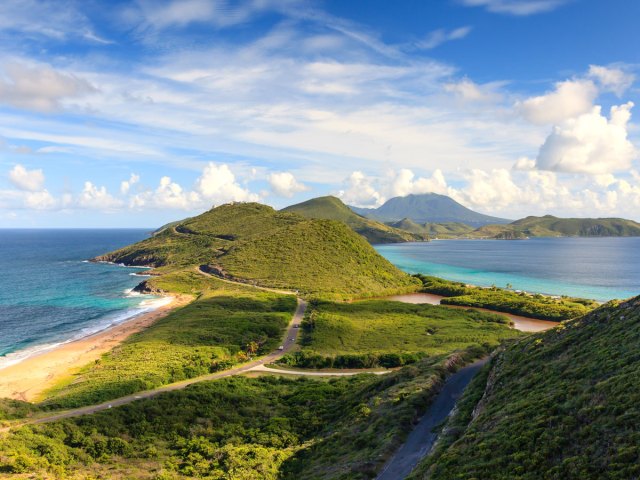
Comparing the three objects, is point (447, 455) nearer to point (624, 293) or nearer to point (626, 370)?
point (626, 370)

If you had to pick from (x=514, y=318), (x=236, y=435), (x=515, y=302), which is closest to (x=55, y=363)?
(x=236, y=435)

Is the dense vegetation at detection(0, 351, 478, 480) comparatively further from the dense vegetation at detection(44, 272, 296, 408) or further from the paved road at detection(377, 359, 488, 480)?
the dense vegetation at detection(44, 272, 296, 408)

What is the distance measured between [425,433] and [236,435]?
50.3ft

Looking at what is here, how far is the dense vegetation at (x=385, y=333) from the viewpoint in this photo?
57.8 m

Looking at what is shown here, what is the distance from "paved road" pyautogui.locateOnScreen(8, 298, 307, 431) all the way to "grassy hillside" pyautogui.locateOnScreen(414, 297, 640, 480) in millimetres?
30114

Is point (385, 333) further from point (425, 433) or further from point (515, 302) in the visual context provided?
point (425, 433)

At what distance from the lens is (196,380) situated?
4959cm

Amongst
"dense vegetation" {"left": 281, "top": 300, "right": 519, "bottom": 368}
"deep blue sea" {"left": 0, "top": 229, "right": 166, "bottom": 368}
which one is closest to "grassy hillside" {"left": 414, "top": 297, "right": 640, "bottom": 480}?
"dense vegetation" {"left": 281, "top": 300, "right": 519, "bottom": 368}

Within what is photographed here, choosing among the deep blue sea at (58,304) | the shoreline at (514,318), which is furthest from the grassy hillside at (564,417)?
the deep blue sea at (58,304)

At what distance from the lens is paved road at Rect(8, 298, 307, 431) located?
35766mm

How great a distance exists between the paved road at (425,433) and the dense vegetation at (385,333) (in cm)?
1021

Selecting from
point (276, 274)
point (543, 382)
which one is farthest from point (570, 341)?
point (276, 274)

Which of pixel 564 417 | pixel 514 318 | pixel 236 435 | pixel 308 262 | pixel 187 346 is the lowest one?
pixel 514 318

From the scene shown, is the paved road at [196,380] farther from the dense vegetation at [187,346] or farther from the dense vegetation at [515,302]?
the dense vegetation at [515,302]
